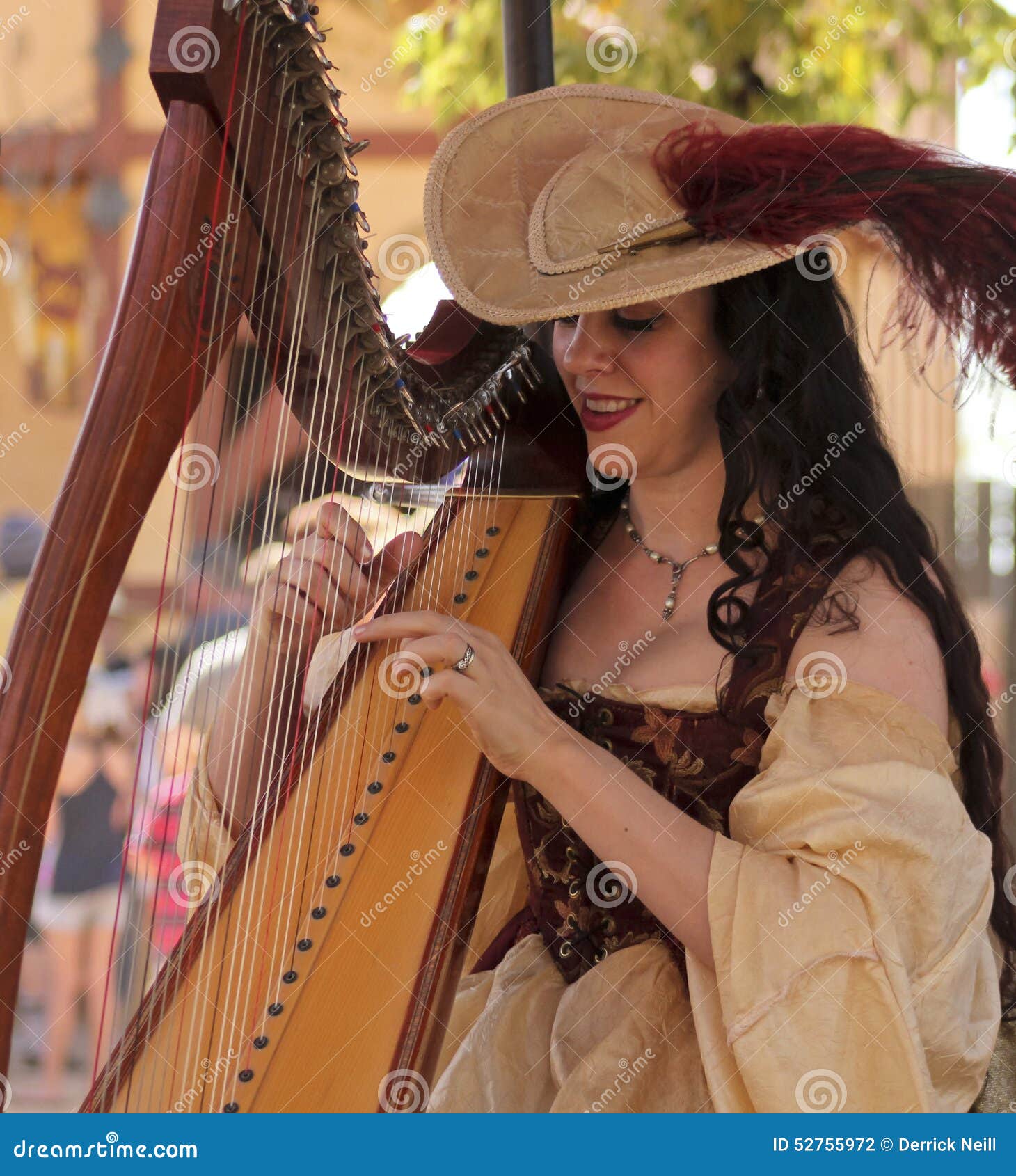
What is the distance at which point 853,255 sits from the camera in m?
2.20

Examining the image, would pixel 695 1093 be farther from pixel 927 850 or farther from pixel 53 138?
pixel 53 138

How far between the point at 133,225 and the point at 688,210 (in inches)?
62.3

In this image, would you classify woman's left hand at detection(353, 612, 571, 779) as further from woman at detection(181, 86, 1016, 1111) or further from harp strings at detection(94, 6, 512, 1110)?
harp strings at detection(94, 6, 512, 1110)

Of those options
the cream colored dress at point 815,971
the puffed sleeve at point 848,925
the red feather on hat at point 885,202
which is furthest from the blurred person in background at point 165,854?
the red feather on hat at point 885,202

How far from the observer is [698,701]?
1.31 m

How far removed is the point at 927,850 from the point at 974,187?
0.61 meters

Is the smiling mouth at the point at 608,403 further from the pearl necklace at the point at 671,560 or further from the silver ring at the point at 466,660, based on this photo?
the silver ring at the point at 466,660

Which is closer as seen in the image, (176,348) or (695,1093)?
(176,348)

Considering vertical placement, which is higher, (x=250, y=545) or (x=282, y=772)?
(x=250, y=545)

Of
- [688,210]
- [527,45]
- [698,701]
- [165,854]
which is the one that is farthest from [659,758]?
[527,45]

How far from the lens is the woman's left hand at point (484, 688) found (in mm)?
1099

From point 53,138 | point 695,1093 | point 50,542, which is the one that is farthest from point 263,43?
point 53,138

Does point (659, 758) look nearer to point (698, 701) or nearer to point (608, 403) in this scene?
point (698, 701)

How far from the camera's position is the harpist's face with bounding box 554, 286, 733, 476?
135 centimetres
